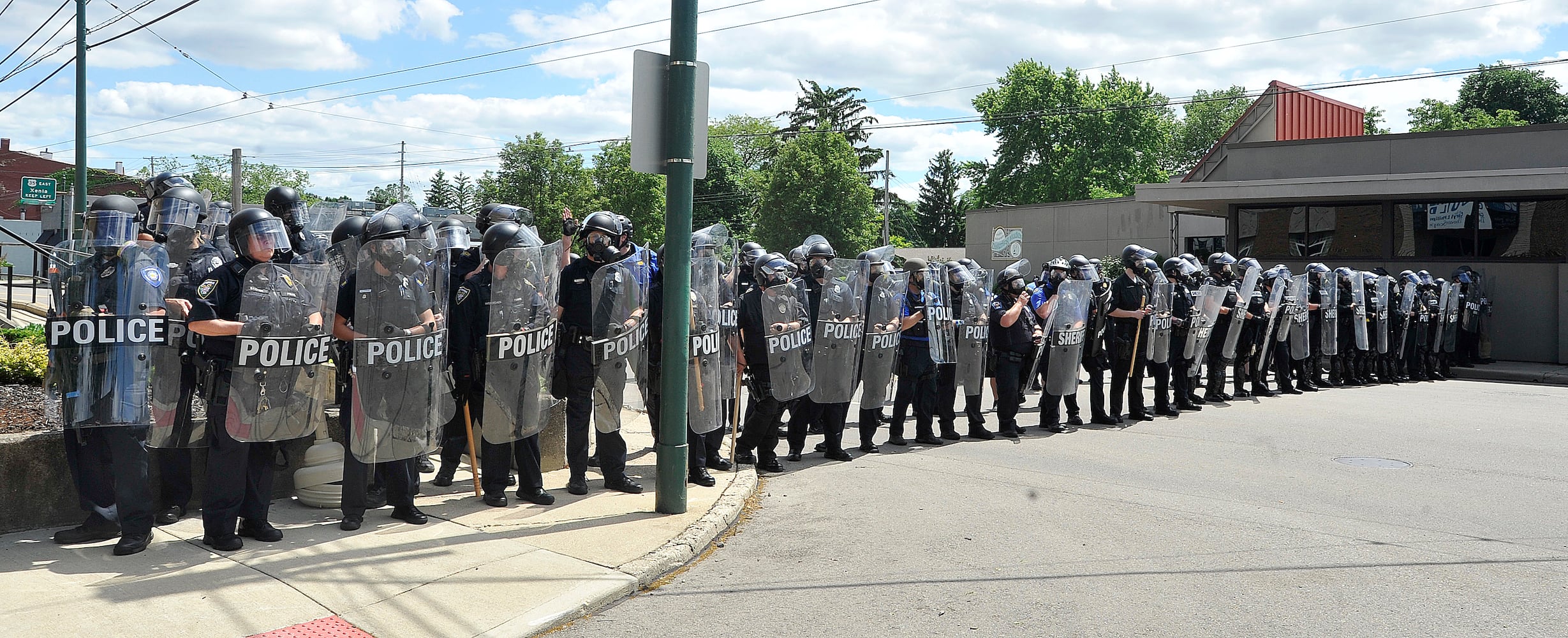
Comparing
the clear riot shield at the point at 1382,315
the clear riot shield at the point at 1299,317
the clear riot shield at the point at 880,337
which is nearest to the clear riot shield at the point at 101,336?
the clear riot shield at the point at 880,337

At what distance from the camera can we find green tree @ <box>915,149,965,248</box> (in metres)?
87.4

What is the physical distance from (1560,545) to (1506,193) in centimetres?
1818

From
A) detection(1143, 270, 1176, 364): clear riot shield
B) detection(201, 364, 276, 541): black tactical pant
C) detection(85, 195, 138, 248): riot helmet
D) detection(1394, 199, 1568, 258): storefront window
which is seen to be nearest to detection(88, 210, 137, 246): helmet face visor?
detection(85, 195, 138, 248): riot helmet

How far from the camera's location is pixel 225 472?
5.46m

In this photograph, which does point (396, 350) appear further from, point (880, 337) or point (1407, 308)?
point (1407, 308)

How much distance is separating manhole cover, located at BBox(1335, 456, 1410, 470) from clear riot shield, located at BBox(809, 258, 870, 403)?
4.20 m

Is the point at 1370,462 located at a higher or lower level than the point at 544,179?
lower

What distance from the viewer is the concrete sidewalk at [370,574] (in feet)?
14.7

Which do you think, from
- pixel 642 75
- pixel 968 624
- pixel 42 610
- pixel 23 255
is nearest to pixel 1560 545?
pixel 968 624

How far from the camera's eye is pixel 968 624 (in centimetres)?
466

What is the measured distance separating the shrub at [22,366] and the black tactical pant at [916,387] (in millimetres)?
6503

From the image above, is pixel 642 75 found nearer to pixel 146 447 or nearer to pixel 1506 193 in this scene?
pixel 146 447

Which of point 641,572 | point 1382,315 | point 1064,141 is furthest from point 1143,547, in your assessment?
point 1064,141

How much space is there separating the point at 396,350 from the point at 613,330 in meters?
1.53
